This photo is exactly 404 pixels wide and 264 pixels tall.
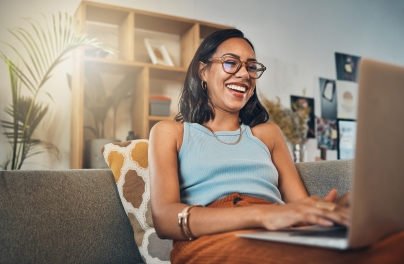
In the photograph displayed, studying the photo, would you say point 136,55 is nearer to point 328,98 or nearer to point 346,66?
point 328,98

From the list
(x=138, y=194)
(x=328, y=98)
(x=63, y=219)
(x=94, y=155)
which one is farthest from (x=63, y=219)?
(x=328, y=98)

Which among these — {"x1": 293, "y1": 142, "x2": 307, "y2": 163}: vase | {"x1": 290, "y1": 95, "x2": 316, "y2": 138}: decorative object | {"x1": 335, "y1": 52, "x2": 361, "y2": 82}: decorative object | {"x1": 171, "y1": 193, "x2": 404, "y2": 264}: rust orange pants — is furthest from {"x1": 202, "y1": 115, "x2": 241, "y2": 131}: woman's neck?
{"x1": 335, "y1": 52, "x2": 361, "y2": 82}: decorative object

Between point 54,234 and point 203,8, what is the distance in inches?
108

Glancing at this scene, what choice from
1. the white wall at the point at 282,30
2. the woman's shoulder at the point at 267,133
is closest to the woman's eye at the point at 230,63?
the woman's shoulder at the point at 267,133

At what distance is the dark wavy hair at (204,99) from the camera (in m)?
1.44

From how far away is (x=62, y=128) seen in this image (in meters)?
2.94

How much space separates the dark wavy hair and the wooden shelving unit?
4.50ft

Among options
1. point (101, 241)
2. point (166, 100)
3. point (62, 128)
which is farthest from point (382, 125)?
point (62, 128)

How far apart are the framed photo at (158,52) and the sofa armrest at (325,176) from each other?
182 cm

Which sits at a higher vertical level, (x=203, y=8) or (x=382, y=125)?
(x=203, y=8)

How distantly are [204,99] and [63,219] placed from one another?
604mm

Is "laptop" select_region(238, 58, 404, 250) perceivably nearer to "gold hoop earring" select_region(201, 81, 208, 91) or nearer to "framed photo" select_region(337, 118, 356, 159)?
"gold hoop earring" select_region(201, 81, 208, 91)

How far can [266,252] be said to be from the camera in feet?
2.56

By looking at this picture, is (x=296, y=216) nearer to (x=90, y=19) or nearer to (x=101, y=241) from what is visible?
(x=101, y=241)
